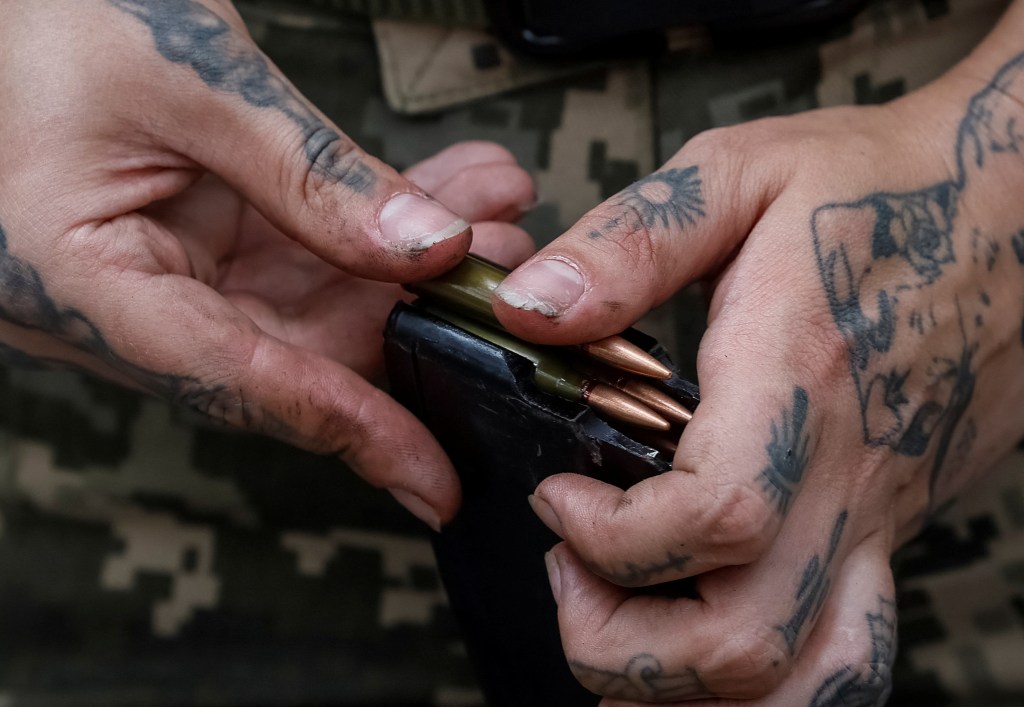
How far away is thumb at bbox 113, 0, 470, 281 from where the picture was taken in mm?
1049

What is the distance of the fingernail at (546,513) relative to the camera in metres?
1.00

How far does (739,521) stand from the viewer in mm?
897

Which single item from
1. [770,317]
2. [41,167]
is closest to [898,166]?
[770,317]

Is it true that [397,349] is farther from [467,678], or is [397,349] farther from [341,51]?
[467,678]

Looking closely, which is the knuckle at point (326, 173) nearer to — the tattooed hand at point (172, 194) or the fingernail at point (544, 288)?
the tattooed hand at point (172, 194)

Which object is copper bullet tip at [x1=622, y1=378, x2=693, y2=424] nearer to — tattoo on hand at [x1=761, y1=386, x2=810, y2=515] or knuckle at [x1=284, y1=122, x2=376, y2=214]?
tattoo on hand at [x1=761, y1=386, x2=810, y2=515]

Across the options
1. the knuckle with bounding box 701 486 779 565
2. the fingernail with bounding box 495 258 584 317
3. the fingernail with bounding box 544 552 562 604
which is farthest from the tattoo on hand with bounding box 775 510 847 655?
the fingernail with bounding box 495 258 584 317

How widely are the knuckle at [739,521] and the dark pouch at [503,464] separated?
75 mm

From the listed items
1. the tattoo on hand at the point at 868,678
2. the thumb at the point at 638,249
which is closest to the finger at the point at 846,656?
the tattoo on hand at the point at 868,678

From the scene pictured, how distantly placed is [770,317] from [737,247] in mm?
130

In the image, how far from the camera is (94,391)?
1651 millimetres

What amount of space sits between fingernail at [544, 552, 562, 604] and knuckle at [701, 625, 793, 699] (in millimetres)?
173

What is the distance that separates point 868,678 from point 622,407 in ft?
1.29

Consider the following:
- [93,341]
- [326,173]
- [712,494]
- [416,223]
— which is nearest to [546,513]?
[712,494]
